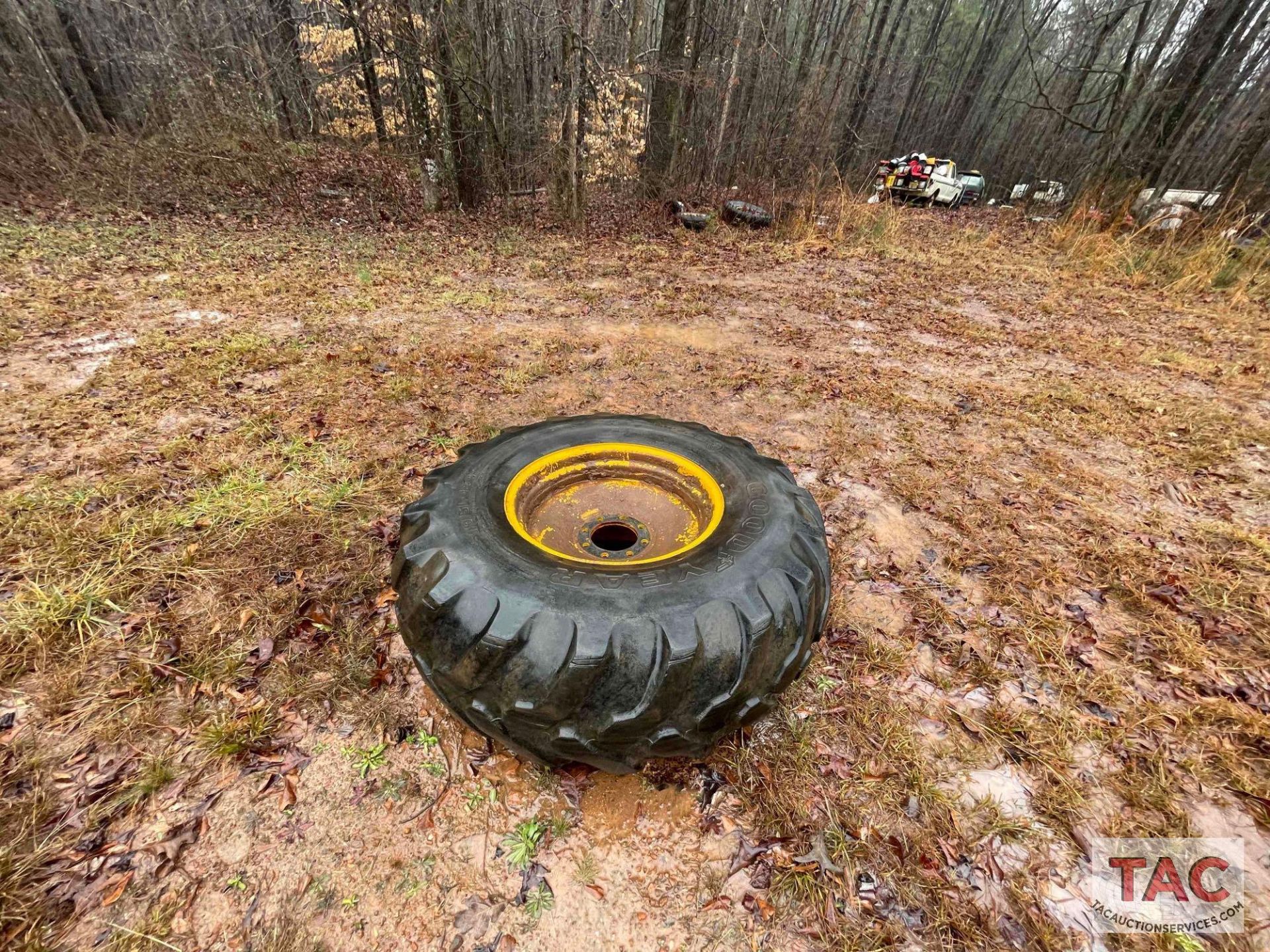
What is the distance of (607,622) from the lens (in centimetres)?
154

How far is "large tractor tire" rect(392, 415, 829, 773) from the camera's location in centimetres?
152

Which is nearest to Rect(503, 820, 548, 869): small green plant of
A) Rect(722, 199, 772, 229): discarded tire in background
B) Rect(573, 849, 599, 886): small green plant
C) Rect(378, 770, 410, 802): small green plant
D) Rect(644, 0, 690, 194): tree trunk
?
Rect(573, 849, 599, 886): small green plant

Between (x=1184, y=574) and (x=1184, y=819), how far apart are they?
62.4 inches

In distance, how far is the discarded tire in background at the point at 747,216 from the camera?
9.50 metres

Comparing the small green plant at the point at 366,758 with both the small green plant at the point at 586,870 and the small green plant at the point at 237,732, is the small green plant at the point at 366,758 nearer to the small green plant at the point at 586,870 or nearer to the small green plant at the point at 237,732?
the small green plant at the point at 237,732

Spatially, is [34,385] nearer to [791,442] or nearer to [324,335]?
[324,335]

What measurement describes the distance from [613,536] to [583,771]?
94 centimetres

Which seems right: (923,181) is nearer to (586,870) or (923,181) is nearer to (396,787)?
(586,870)

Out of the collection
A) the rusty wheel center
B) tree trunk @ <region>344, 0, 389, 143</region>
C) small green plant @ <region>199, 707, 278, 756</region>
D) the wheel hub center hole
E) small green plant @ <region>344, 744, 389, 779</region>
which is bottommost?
small green plant @ <region>344, 744, 389, 779</region>

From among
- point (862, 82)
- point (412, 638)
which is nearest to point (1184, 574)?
point (412, 638)

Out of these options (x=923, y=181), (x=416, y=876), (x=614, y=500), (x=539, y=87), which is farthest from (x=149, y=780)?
(x=923, y=181)

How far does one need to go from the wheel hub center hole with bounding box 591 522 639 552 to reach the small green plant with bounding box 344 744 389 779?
1126mm

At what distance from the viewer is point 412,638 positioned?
1.73m

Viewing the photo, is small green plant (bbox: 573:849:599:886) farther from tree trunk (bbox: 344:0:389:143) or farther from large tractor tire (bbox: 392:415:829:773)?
tree trunk (bbox: 344:0:389:143)
